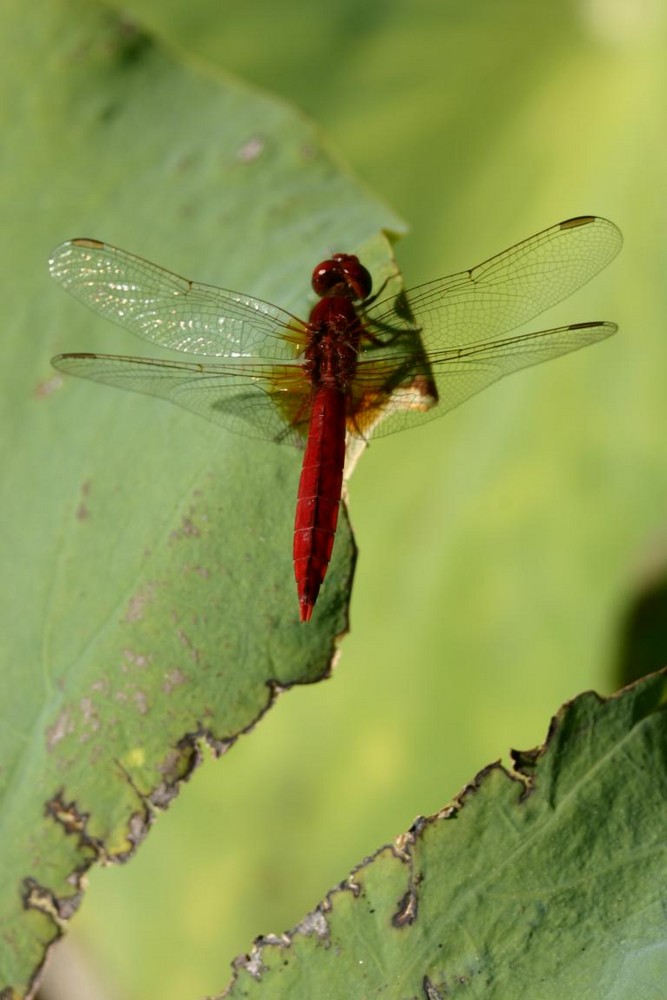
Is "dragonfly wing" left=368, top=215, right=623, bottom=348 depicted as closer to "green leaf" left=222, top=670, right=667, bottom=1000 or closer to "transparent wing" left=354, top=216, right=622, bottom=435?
"transparent wing" left=354, top=216, right=622, bottom=435

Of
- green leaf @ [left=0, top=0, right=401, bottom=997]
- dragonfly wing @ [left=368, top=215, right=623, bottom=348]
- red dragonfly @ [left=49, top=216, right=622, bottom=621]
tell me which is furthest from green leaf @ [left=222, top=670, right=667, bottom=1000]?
dragonfly wing @ [left=368, top=215, right=623, bottom=348]

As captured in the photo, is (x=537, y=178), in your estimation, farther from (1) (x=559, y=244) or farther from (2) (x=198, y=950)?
(2) (x=198, y=950)

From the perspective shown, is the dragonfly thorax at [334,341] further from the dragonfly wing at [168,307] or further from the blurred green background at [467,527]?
the blurred green background at [467,527]

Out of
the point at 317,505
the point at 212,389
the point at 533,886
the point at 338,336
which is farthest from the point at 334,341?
the point at 533,886

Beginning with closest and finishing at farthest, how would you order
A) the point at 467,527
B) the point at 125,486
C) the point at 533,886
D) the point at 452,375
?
the point at 533,886
the point at 125,486
the point at 452,375
the point at 467,527

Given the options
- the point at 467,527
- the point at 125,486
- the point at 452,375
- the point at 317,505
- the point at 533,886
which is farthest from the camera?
the point at 467,527

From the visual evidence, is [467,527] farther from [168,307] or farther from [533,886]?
[533,886]
